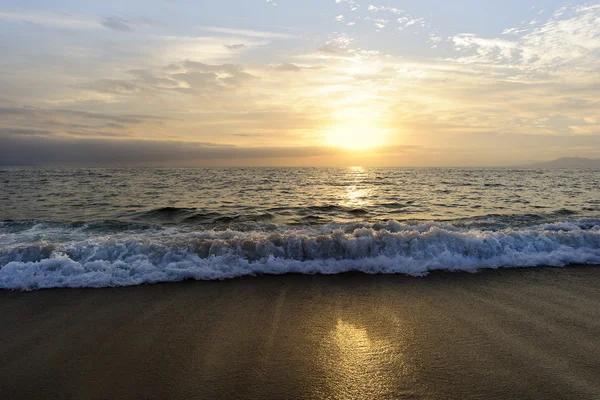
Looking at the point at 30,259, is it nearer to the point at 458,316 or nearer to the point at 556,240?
the point at 458,316

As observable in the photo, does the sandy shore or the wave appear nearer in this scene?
the sandy shore

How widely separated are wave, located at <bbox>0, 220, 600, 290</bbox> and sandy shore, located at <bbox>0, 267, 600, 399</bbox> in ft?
1.79

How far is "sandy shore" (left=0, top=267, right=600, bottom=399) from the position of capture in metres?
3.06

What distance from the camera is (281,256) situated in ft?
22.9

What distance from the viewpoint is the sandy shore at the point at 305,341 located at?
121 inches

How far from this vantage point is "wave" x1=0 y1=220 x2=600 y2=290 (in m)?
6.01

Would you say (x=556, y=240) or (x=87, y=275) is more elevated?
(x=556, y=240)

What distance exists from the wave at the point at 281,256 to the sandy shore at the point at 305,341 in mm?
545

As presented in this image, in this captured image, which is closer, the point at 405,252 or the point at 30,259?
the point at 30,259

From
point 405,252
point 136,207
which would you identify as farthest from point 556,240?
point 136,207

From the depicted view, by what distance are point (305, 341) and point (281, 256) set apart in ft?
10.5

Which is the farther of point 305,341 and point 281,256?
point 281,256

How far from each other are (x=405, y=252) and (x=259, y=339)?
4.23 m

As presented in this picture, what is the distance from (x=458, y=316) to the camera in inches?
176
